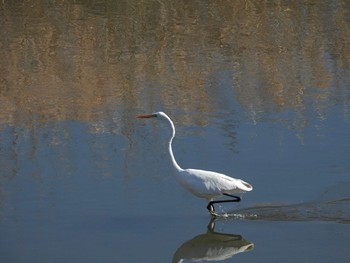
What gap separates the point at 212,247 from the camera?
296 inches

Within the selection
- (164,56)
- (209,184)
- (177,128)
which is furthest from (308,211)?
(164,56)

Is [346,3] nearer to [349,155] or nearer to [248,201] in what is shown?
[349,155]

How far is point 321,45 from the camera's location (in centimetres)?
1301

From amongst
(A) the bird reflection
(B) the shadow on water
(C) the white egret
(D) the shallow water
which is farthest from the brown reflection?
(A) the bird reflection

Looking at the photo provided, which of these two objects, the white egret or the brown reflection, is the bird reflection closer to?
the white egret

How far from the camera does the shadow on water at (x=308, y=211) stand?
309 inches

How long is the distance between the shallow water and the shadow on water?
0.06 ft

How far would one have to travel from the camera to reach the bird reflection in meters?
7.33

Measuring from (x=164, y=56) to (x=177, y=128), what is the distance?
272 centimetres

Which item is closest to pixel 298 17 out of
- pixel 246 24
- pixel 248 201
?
pixel 246 24

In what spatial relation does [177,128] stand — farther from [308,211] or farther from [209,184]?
[308,211]

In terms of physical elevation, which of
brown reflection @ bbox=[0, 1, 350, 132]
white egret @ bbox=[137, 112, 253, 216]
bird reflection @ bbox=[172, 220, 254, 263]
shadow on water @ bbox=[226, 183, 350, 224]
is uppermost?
brown reflection @ bbox=[0, 1, 350, 132]

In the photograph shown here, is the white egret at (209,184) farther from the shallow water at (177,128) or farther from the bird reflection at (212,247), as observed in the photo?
the bird reflection at (212,247)

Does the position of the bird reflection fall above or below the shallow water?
below
